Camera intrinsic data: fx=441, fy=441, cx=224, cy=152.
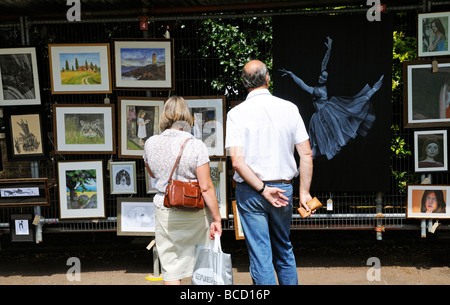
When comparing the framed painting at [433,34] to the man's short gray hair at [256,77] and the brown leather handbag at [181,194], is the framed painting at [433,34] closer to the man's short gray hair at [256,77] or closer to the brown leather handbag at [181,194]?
the man's short gray hair at [256,77]

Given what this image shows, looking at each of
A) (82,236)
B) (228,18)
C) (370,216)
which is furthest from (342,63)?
(82,236)

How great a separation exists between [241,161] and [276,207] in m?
0.44

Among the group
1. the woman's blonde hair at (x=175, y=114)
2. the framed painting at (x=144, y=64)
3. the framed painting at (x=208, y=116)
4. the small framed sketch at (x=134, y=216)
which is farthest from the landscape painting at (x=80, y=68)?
the woman's blonde hair at (x=175, y=114)

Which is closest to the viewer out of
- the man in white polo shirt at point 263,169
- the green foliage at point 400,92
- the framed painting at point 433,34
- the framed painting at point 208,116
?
the man in white polo shirt at point 263,169

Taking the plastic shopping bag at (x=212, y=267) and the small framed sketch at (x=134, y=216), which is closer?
the plastic shopping bag at (x=212, y=267)

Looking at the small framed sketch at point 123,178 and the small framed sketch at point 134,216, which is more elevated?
the small framed sketch at point 123,178

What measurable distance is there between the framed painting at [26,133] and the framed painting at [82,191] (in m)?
0.40

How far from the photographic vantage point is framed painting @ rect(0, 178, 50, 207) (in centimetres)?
528

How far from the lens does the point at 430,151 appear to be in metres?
5.16

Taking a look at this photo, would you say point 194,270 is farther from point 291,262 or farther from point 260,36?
point 260,36

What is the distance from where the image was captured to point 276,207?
10.9 feet

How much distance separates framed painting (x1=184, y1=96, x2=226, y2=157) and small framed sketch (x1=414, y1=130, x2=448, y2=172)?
2.29 metres

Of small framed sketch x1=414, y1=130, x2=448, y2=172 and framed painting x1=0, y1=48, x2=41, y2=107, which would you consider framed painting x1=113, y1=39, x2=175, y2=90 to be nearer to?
framed painting x1=0, y1=48, x2=41, y2=107

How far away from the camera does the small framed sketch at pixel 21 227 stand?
5.34 metres
